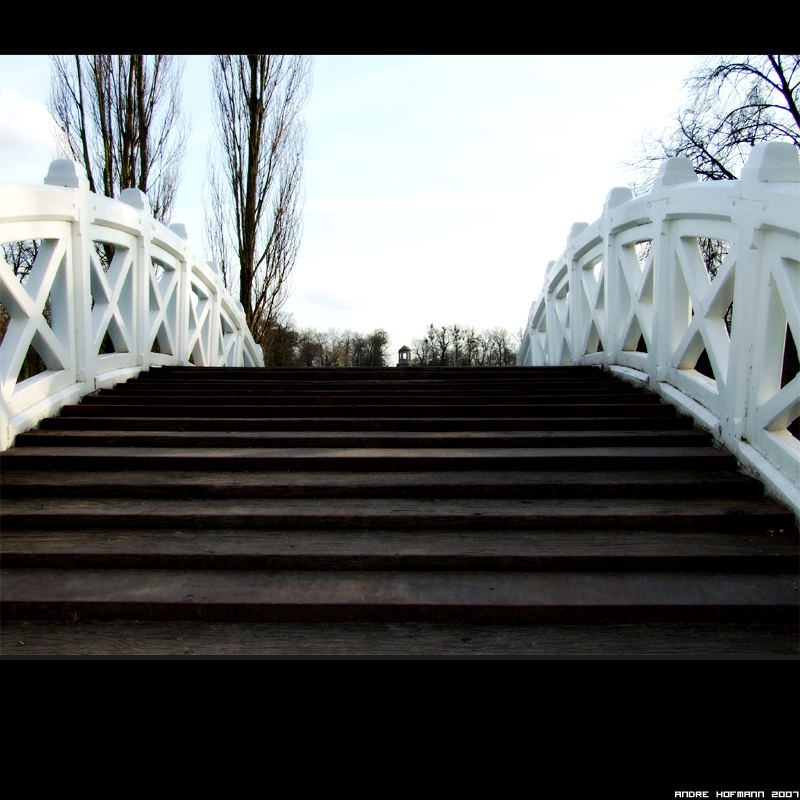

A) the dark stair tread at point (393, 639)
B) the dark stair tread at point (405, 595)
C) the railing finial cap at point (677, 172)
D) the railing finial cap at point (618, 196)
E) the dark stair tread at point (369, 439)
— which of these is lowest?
the dark stair tread at point (393, 639)

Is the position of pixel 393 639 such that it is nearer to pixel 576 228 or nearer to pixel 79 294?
pixel 79 294

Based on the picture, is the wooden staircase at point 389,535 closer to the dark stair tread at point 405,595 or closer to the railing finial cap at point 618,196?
the dark stair tread at point 405,595

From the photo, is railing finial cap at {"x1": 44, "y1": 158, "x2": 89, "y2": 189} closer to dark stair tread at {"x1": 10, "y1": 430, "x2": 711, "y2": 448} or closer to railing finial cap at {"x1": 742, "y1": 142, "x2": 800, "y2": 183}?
dark stair tread at {"x1": 10, "y1": 430, "x2": 711, "y2": 448}

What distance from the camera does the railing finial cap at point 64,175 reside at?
5.50 m

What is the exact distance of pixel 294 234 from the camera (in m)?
15.7

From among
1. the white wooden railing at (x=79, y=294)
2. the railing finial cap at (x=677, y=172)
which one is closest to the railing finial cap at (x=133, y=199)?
the white wooden railing at (x=79, y=294)

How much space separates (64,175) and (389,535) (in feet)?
15.3

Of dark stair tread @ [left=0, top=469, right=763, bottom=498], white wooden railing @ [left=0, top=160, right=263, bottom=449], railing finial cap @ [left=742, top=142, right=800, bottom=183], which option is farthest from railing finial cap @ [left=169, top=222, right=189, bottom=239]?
railing finial cap @ [left=742, top=142, right=800, bottom=183]

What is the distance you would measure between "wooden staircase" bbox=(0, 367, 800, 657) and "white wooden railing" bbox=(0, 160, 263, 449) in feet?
1.35

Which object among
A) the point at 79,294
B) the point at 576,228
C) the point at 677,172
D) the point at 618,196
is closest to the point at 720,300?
the point at 677,172

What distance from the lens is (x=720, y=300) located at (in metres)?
4.58

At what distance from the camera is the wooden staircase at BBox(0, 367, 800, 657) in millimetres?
2744

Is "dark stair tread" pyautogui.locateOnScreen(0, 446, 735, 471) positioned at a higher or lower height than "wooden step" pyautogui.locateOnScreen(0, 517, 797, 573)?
higher
